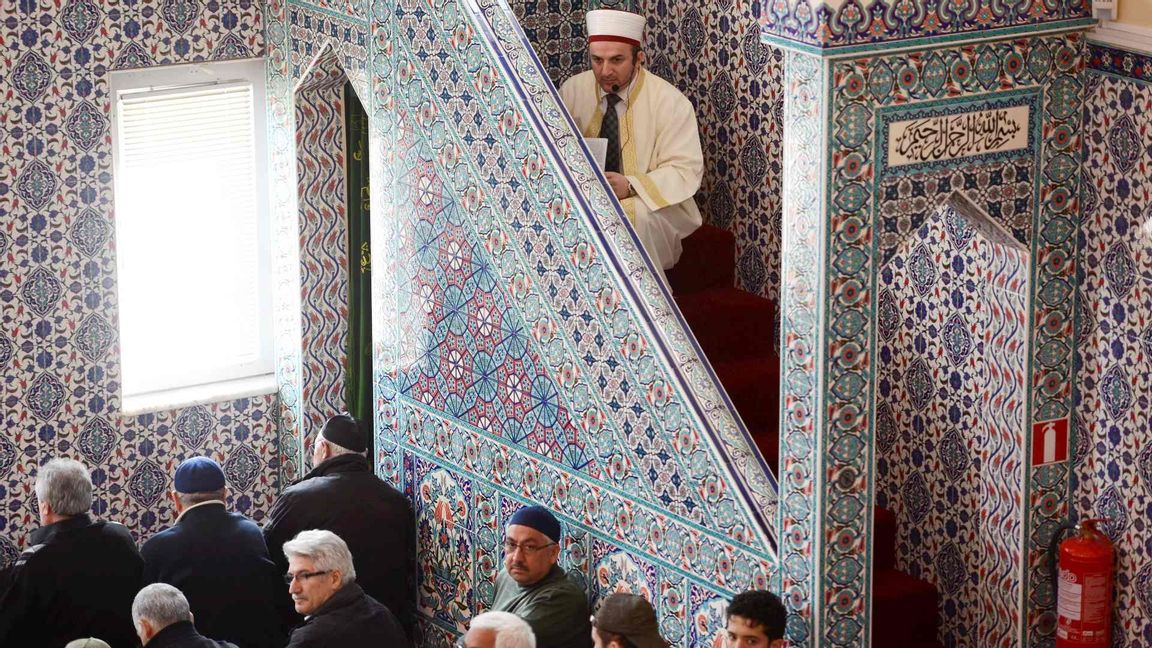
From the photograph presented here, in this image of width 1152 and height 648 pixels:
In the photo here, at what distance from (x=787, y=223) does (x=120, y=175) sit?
12.8 feet

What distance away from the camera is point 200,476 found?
26.2ft

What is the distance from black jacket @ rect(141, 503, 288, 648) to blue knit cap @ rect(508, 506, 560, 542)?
1.19 m

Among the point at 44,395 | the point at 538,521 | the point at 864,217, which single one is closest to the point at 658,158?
the point at 538,521

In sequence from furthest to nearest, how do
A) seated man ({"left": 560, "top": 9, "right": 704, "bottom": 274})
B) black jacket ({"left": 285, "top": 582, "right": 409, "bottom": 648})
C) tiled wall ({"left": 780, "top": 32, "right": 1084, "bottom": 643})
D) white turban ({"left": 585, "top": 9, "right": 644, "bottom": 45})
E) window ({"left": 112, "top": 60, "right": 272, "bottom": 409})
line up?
window ({"left": 112, "top": 60, "right": 272, "bottom": 409}), white turban ({"left": 585, "top": 9, "right": 644, "bottom": 45}), seated man ({"left": 560, "top": 9, "right": 704, "bottom": 274}), black jacket ({"left": 285, "top": 582, "right": 409, "bottom": 648}), tiled wall ({"left": 780, "top": 32, "right": 1084, "bottom": 643})

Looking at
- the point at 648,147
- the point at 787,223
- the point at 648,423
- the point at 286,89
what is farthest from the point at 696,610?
the point at 286,89

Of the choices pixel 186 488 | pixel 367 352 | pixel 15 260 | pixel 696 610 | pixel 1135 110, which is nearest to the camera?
pixel 1135 110

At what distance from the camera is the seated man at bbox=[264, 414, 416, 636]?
8.23m

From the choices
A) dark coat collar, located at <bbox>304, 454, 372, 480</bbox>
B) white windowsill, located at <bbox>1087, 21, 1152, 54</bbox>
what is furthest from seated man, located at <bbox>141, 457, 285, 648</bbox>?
white windowsill, located at <bbox>1087, 21, 1152, 54</bbox>

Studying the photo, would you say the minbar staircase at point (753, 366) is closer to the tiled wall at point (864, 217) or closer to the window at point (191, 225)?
the tiled wall at point (864, 217)

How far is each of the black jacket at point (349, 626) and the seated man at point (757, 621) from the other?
1.53 meters

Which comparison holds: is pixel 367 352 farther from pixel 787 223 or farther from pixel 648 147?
pixel 787 223

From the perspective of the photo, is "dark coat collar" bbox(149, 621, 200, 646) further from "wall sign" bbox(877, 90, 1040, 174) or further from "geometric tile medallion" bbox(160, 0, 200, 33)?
"geometric tile medallion" bbox(160, 0, 200, 33)

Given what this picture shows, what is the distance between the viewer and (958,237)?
7180 millimetres

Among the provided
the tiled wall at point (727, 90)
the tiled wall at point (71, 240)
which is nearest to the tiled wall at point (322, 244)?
the tiled wall at point (71, 240)
